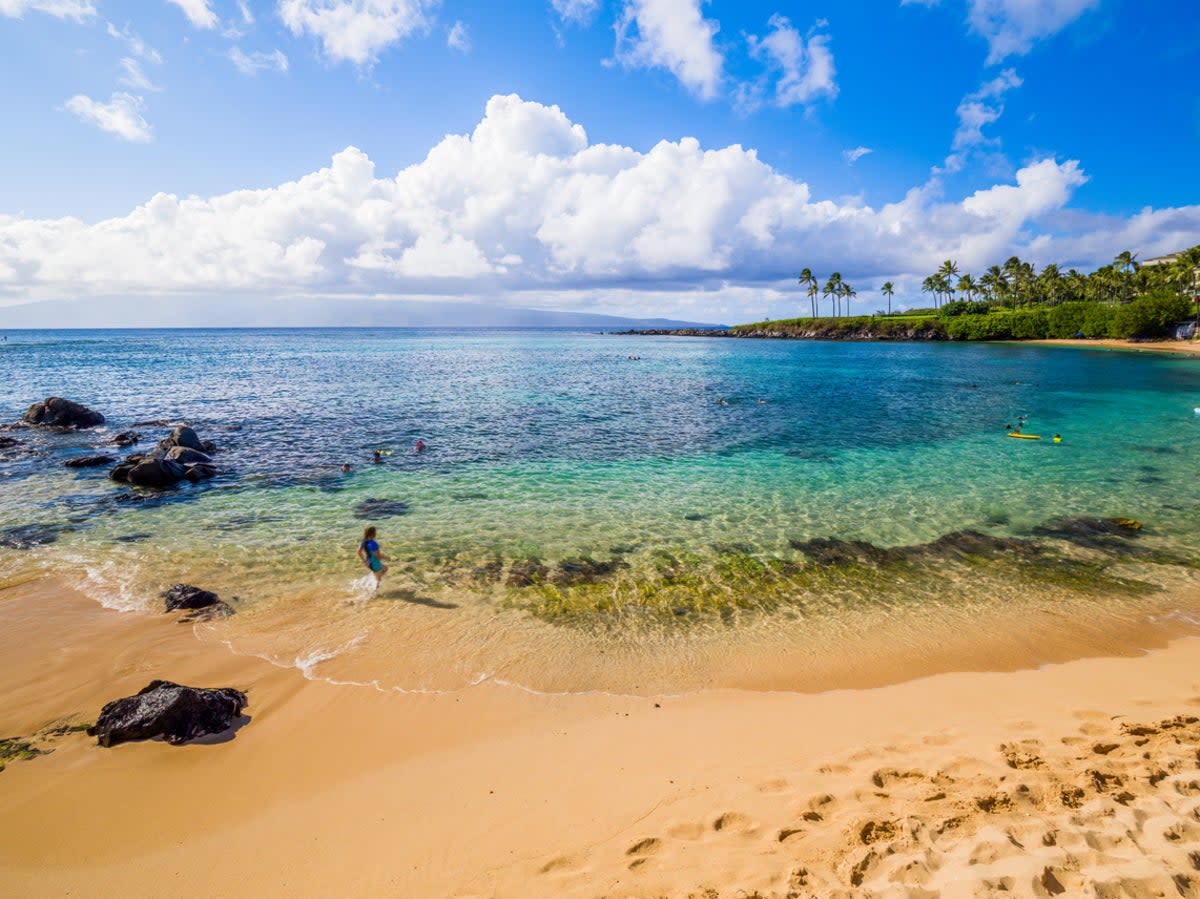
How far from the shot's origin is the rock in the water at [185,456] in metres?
25.9

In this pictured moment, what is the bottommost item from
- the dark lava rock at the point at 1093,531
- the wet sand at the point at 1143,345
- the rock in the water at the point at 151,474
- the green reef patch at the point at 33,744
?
the green reef patch at the point at 33,744

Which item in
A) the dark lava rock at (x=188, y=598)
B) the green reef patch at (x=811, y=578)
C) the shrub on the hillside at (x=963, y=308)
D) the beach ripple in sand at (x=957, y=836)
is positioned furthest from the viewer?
the shrub on the hillside at (x=963, y=308)

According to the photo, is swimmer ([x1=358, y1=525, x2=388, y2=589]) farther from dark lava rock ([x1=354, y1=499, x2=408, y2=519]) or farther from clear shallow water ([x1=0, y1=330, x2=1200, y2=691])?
dark lava rock ([x1=354, y1=499, x2=408, y2=519])

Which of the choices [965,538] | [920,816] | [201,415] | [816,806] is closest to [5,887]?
[816,806]

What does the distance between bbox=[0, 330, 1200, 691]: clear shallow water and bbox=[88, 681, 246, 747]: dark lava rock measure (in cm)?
195

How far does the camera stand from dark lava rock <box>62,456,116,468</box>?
1067 inches

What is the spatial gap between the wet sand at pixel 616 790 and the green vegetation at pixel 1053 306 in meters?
148

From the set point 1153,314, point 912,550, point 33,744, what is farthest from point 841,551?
point 1153,314

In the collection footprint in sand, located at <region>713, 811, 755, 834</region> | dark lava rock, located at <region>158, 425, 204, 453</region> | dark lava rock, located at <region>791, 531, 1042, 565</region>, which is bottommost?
footprint in sand, located at <region>713, 811, 755, 834</region>

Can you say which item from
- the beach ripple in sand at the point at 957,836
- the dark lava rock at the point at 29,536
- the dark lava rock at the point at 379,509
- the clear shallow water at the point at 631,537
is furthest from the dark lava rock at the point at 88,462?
the beach ripple in sand at the point at 957,836

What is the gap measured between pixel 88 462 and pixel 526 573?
2671 cm

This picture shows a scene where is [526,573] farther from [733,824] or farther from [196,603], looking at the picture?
[733,824]

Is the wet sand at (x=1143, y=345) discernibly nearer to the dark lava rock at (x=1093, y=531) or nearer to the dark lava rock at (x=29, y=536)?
the dark lava rock at (x=1093, y=531)

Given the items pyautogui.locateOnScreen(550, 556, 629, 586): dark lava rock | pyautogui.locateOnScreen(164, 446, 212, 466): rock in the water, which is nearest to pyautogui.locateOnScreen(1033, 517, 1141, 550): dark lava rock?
pyautogui.locateOnScreen(550, 556, 629, 586): dark lava rock
